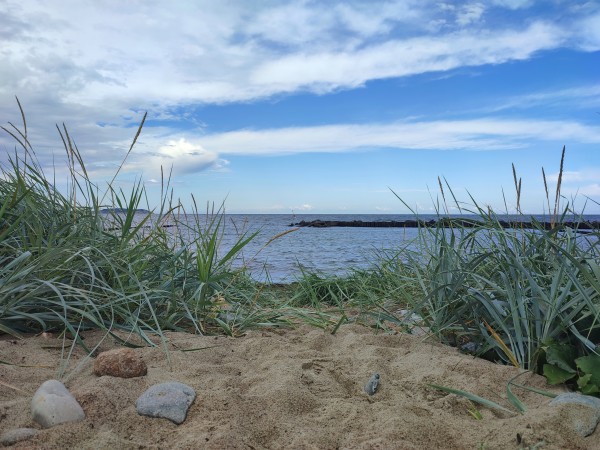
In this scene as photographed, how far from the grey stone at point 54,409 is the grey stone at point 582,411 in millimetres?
1663

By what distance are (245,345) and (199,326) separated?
0.52 meters

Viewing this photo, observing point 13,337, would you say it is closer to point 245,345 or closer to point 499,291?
point 245,345

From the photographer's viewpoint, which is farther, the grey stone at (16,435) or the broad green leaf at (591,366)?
the broad green leaf at (591,366)

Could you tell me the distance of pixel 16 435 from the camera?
1708 mm

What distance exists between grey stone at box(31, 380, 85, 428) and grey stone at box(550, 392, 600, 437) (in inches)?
65.5

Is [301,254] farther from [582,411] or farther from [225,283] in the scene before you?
[582,411]

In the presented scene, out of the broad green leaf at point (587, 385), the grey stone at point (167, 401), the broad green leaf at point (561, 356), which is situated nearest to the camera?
the grey stone at point (167, 401)

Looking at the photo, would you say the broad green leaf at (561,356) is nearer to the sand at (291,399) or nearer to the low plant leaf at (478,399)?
the sand at (291,399)

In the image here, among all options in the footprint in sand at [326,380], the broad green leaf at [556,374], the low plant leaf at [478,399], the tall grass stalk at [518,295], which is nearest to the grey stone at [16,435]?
the footprint in sand at [326,380]

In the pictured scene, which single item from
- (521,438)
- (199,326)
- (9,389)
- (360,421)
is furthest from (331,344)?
(9,389)

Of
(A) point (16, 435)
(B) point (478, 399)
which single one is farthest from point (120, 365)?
(B) point (478, 399)

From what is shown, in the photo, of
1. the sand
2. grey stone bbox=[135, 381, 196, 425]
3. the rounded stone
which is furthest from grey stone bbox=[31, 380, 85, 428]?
the rounded stone

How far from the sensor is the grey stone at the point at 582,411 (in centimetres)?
178

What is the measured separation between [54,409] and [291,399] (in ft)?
2.67
